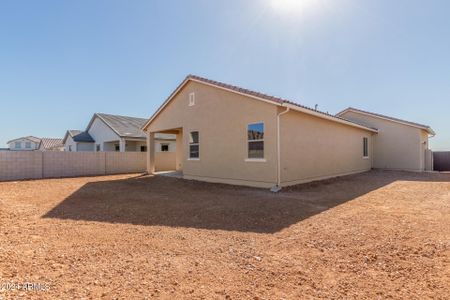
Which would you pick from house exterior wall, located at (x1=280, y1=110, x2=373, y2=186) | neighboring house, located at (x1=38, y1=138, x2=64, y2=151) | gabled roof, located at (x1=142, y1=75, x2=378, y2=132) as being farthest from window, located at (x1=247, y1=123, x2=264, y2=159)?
neighboring house, located at (x1=38, y1=138, x2=64, y2=151)

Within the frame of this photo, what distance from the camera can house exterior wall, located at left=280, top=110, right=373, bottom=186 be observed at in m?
10.9

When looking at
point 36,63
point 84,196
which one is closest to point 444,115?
point 84,196

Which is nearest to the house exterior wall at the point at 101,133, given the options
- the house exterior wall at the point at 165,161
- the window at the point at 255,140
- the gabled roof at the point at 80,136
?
the gabled roof at the point at 80,136

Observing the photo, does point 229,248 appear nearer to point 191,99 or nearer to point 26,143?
point 191,99

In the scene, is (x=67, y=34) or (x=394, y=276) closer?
(x=394, y=276)

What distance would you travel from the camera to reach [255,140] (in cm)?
1131

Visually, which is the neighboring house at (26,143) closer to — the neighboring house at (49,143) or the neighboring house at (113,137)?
the neighboring house at (49,143)

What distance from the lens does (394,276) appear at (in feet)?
10.6

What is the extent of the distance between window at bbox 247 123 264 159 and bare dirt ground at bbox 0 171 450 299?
332 cm

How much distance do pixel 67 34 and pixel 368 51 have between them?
15273 millimetres

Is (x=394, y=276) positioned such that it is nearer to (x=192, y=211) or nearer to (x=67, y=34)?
(x=192, y=211)

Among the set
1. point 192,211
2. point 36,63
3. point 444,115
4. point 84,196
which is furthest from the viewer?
point 444,115

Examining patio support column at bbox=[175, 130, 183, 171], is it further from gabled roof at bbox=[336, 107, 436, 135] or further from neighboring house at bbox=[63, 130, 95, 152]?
neighboring house at bbox=[63, 130, 95, 152]

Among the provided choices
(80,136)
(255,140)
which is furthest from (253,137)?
(80,136)
